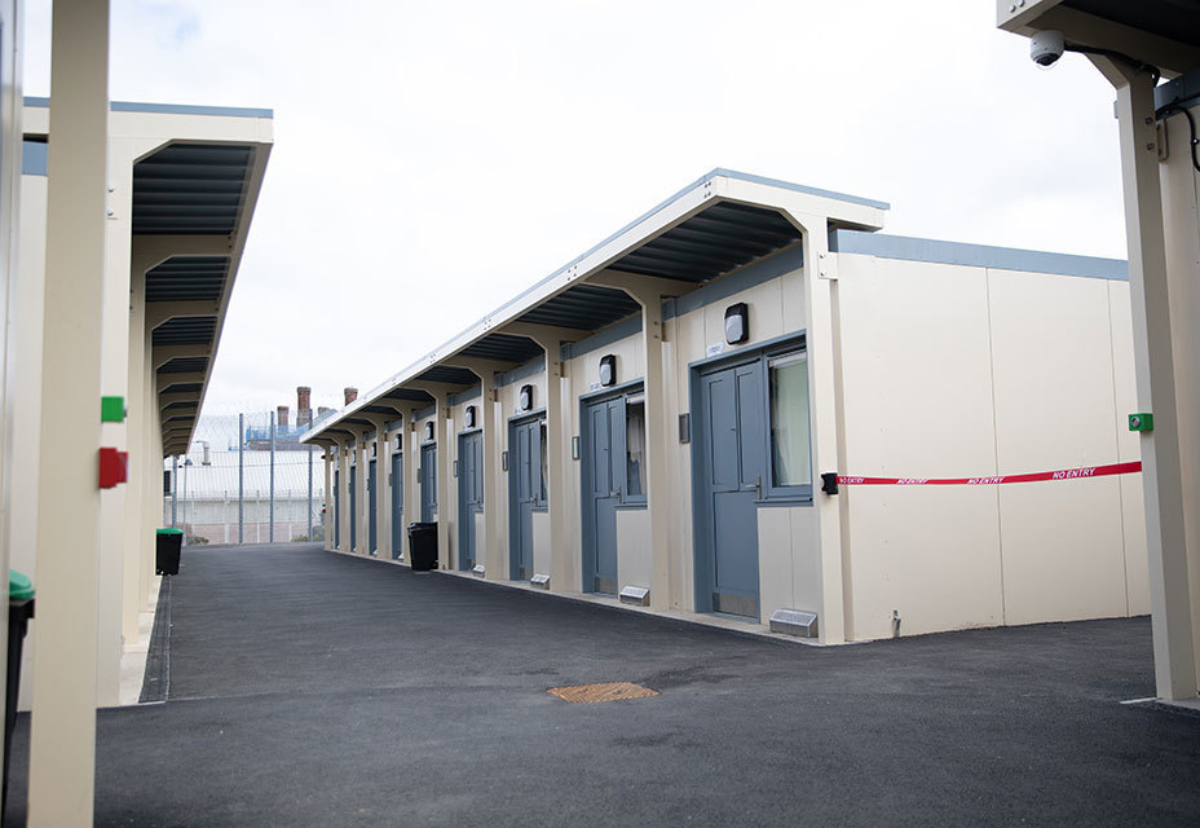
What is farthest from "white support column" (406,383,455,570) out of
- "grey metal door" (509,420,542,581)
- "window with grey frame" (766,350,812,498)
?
"window with grey frame" (766,350,812,498)

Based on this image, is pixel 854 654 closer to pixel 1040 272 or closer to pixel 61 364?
pixel 1040 272

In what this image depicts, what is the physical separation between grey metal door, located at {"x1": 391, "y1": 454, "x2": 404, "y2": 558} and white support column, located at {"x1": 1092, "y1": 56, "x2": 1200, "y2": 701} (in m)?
17.6

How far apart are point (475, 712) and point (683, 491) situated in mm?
5009

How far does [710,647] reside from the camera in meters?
7.57

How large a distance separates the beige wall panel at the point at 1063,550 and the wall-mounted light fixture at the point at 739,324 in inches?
101

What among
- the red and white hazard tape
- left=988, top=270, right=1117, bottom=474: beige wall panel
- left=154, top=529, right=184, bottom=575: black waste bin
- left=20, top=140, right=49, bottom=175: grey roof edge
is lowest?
left=154, top=529, right=184, bottom=575: black waste bin

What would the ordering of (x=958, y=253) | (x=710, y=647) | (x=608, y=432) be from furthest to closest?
(x=608, y=432)
(x=958, y=253)
(x=710, y=647)

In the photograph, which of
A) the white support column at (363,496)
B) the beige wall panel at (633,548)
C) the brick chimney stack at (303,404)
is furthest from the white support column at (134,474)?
the brick chimney stack at (303,404)

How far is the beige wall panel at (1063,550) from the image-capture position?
826 centimetres

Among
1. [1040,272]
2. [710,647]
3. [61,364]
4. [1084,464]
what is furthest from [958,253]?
[61,364]

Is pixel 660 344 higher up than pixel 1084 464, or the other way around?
pixel 660 344

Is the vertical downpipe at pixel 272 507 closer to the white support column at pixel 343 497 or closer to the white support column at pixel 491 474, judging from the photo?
the white support column at pixel 343 497

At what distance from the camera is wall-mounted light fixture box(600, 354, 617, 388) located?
1145 centimetres

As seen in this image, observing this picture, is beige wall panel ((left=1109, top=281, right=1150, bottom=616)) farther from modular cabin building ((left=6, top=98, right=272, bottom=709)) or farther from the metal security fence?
the metal security fence
